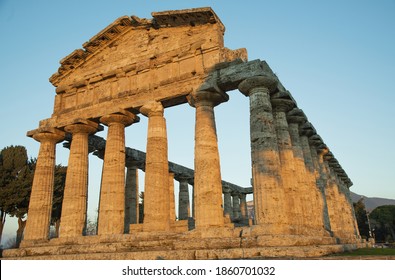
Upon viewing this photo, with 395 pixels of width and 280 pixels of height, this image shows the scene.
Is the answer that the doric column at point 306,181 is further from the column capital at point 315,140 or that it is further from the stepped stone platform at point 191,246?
the stepped stone platform at point 191,246

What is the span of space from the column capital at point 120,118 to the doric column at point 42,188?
14.7ft

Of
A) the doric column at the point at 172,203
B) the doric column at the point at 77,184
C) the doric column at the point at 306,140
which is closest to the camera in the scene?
the doric column at the point at 77,184

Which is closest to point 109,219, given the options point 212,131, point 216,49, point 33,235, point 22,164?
point 33,235

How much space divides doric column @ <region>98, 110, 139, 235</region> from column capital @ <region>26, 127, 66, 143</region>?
4.05m

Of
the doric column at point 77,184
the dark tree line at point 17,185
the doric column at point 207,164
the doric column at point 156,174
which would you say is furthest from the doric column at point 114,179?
the dark tree line at point 17,185

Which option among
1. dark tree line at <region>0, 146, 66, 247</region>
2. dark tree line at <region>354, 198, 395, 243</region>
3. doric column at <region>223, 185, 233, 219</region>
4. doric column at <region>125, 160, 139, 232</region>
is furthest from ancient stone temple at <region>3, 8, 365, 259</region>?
dark tree line at <region>354, 198, 395, 243</region>

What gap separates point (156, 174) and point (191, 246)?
4816 millimetres

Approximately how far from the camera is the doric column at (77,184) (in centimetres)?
1912

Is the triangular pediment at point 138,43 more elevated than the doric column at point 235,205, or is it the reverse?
the triangular pediment at point 138,43

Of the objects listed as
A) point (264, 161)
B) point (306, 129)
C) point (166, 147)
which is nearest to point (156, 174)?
point (166, 147)

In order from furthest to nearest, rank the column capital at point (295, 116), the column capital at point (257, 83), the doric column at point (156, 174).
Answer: the column capital at point (295, 116) < the doric column at point (156, 174) < the column capital at point (257, 83)

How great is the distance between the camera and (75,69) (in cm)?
2325

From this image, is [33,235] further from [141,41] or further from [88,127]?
[141,41]

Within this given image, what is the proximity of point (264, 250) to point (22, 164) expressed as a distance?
31.5 meters
